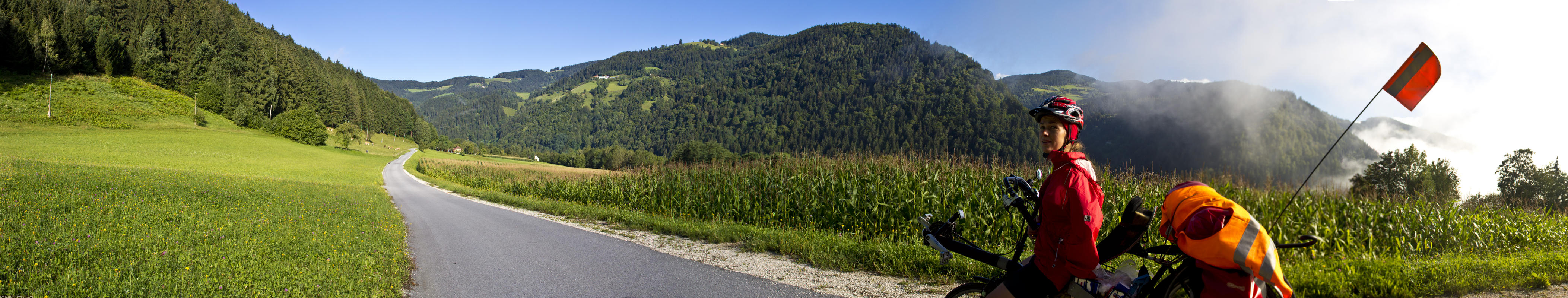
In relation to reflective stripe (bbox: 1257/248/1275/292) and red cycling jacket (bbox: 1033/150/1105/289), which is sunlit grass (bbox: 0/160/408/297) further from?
reflective stripe (bbox: 1257/248/1275/292)

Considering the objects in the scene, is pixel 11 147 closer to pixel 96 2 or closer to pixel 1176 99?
pixel 96 2

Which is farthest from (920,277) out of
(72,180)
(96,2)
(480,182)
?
(96,2)

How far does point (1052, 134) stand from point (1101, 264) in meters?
0.61

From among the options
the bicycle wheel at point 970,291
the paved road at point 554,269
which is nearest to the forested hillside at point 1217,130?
the paved road at point 554,269

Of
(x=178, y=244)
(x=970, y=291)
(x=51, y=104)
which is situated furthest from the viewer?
(x=51, y=104)

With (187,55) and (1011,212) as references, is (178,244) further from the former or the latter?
(187,55)

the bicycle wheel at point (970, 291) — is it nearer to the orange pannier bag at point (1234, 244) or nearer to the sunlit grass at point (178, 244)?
the orange pannier bag at point (1234, 244)

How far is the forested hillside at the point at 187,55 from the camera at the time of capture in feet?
197

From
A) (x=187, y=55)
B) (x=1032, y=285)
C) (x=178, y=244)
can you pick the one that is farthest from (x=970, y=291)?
(x=187, y=55)

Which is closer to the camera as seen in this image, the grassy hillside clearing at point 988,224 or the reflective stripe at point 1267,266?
the reflective stripe at point 1267,266

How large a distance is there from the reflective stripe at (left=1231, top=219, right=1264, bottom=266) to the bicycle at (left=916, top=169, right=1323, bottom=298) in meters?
0.16

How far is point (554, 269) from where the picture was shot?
6293mm

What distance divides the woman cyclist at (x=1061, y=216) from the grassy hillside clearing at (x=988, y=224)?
283 cm

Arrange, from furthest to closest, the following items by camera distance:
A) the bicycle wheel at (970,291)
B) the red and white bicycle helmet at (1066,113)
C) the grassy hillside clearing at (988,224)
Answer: the grassy hillside clearing at (988,224) < the bicycle wheel at (970,291) < the red and white bicycle helmet at (1066,113)
